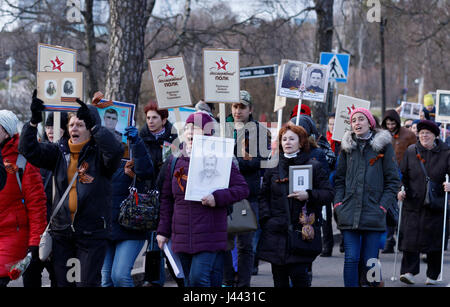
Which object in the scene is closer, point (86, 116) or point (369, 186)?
point (86, 116)

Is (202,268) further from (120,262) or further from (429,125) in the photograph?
(429,125)

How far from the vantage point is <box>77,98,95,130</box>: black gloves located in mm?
5453

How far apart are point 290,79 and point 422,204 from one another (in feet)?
7.26

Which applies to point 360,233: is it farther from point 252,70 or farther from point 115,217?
point 252,70

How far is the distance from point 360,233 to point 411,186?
197cm

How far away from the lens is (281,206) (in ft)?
21.0

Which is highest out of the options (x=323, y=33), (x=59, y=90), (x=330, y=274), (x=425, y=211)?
(x=323, y=33)

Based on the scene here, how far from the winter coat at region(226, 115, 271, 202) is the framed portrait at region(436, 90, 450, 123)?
514 centimetres

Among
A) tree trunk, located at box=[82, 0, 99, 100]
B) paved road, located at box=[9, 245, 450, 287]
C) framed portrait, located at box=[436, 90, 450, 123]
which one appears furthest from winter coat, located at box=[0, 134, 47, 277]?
tree trunk, located at box=[82, 0, 99, 100]

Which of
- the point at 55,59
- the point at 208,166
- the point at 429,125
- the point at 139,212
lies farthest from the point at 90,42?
the point at 208,166

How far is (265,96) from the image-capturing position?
29.8 metres

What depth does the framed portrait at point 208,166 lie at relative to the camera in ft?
18.8

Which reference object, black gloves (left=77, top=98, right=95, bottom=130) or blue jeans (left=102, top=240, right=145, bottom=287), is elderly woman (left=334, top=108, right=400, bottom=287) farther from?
black gloves (left=77, top=98, right=95, bottom=130)

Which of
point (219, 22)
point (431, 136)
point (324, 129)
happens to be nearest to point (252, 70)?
point (324, 129)
